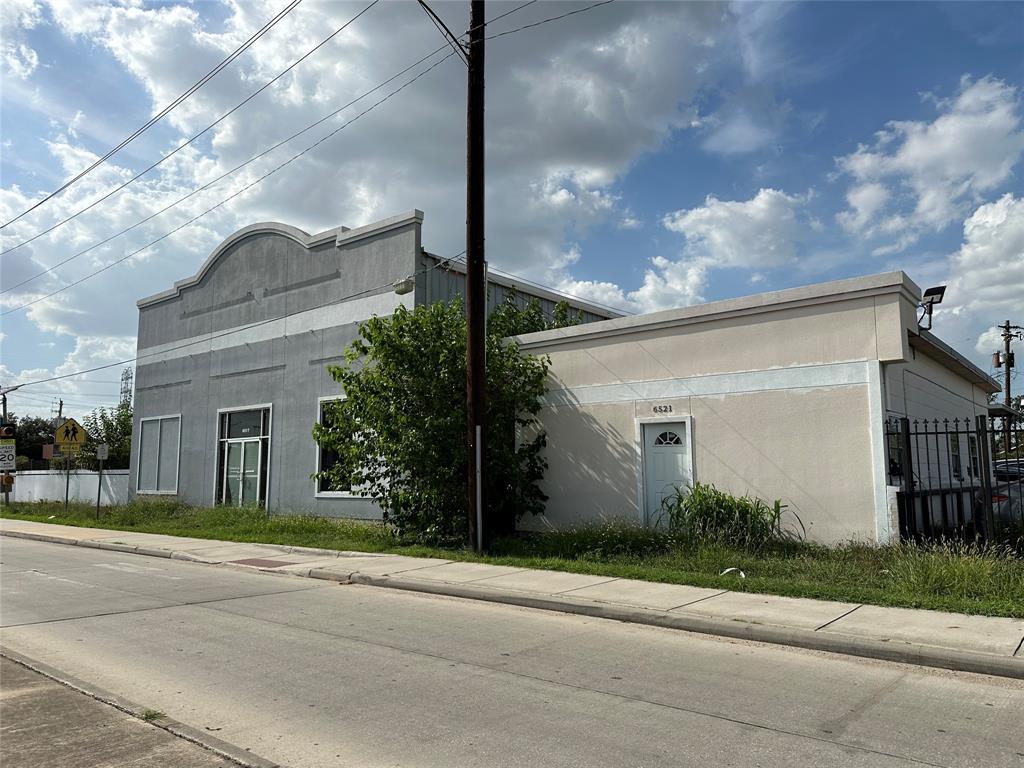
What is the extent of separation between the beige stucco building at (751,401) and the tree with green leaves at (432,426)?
2.73 feet

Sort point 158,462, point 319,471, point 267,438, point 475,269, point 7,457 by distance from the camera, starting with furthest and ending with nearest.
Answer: point 7,457
point 158,462
point 267,438
point 319,471
point 475,269

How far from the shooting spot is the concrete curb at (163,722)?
15.9 ft

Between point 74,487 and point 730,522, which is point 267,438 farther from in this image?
point 74,487

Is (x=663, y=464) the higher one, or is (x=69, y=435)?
(x=69, y=435)

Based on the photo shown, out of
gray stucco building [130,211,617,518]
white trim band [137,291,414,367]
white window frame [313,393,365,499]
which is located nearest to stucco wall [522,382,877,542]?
gray stucco building [130,211,617,518]

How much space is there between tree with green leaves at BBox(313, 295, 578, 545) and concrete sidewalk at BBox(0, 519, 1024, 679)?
1.42 metres

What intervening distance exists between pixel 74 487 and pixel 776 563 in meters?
32.5

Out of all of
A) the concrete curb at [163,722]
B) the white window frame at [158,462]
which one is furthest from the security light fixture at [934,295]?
the white window frame at [158,462]

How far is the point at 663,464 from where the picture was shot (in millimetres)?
14953

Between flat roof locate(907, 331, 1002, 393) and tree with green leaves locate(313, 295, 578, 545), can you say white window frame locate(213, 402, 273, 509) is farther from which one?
flat roof locate(907, 331, 1002, 393)

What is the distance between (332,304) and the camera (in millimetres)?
21719

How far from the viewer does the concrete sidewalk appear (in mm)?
7223

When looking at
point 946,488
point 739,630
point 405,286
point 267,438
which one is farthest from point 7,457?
point 946,488

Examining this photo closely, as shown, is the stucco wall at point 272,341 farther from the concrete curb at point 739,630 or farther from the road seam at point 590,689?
the road seam at point 590,689
